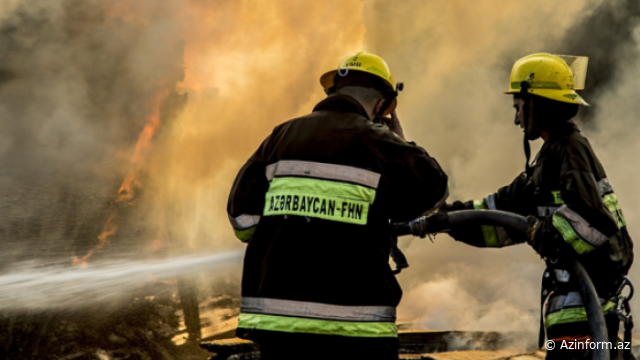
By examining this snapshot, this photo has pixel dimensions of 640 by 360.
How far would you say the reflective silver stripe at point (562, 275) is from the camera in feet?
9.15

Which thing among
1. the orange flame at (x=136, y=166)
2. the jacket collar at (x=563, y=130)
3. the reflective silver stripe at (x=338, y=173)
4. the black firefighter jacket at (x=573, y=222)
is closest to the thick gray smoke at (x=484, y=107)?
the black firefighter jacket at (x=573, y=222)

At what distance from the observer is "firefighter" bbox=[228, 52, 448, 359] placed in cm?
214

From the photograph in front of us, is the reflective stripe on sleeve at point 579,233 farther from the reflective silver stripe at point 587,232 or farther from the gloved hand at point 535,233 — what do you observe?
the gloved hand at point 535,233

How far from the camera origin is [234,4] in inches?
412

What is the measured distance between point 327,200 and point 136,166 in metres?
8.73

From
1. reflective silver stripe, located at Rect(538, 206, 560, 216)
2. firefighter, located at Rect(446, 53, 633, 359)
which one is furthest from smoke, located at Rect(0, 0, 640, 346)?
reflective silver stripe, located at Rect(538, 206, 560, 216)

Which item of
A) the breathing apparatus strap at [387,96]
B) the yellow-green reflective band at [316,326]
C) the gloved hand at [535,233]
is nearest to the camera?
the yellow-green reflective band at [316,326]

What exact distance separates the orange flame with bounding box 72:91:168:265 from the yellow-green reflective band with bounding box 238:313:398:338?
24.2ft

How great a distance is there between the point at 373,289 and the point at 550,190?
1.28 m

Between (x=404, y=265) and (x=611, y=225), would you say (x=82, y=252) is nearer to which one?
(x=404, y=265)

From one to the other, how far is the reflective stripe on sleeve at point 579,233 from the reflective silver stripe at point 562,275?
0.32 meters

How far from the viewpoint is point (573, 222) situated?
251 centimetres

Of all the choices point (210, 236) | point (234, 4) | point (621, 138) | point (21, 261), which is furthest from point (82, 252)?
point (621, 138)

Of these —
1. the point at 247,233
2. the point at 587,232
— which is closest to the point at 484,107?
the point at 587,232
